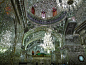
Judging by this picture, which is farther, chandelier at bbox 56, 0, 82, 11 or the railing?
the railing

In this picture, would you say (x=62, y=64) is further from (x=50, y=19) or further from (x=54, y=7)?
(x=54, y=7)

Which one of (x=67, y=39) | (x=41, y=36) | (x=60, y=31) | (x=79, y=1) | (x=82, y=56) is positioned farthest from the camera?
(x=41, y=36)

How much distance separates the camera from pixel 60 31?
12531mm

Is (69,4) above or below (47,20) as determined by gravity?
below

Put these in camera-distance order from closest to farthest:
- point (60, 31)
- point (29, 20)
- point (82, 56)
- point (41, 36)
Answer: point (82, 56)
point (29, 20)
point (60, 31)
point (41, 36)

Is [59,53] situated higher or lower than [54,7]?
lower

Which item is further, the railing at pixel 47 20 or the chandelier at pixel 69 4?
the railing at pixel 47 20

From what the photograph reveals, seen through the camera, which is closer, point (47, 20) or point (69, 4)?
point (69, 4)

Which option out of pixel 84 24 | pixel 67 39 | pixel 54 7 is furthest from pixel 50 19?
pixel 84 24

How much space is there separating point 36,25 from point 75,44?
606cm

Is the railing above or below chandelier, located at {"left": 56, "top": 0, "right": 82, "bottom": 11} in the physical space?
above

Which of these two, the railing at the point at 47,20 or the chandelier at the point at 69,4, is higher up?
the railing at the point at 47,20

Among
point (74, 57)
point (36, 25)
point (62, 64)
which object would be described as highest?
point (36, 25)

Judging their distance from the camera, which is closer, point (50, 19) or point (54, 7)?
point (50, 19)
